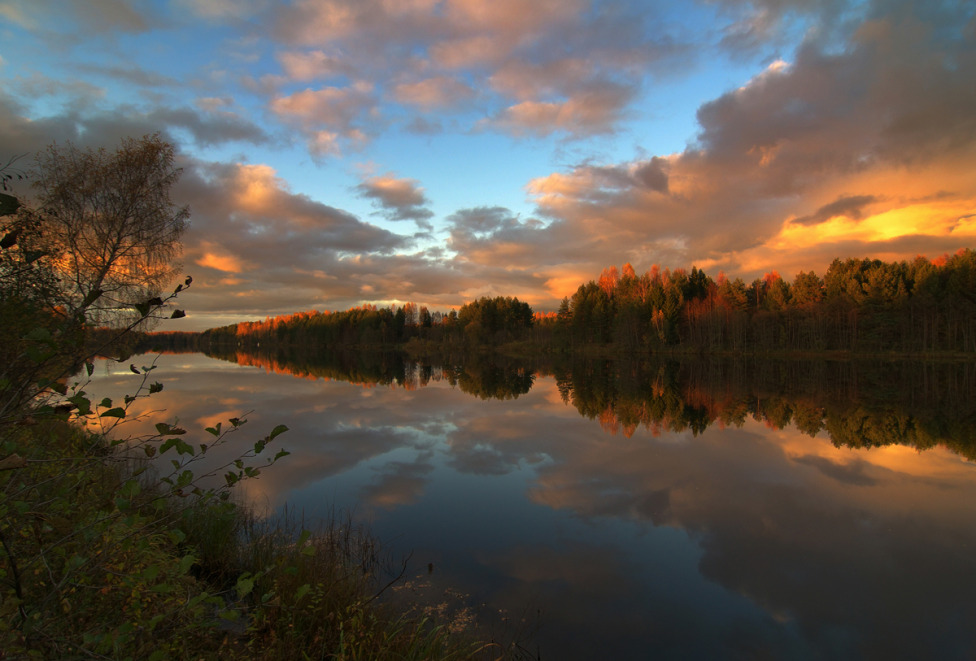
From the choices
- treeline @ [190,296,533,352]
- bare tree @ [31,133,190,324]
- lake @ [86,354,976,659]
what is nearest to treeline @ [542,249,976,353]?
treeline @ [190,296,533,352]

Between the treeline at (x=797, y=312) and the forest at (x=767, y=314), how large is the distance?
125 mm

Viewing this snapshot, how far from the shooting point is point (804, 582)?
21.5 feet

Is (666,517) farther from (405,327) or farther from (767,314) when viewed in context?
(405,327)

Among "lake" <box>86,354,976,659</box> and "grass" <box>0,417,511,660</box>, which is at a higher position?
"grass" <box>0,417,511,660</box>

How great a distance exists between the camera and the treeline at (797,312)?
5253cm

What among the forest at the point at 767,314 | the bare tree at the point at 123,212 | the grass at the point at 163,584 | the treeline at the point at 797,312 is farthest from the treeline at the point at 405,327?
the grass at the point at 163,584

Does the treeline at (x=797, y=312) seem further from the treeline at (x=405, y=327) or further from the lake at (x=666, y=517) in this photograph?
the lake at (x=666, y=517)

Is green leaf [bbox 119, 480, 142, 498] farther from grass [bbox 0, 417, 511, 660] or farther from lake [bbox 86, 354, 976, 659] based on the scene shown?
lake [bbox 86, 354, 976, 659]

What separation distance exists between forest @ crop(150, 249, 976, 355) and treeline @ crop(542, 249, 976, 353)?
0.41 ft

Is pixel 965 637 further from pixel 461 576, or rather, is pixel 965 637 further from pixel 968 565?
pixel 461 576

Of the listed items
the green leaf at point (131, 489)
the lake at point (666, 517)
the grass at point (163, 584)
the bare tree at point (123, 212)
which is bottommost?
the lake at point (666, 517)

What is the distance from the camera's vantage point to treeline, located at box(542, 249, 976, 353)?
52.5 m

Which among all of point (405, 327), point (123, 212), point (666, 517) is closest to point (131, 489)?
point (666, 517)

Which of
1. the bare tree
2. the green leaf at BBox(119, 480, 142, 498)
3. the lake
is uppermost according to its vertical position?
the bare tree
